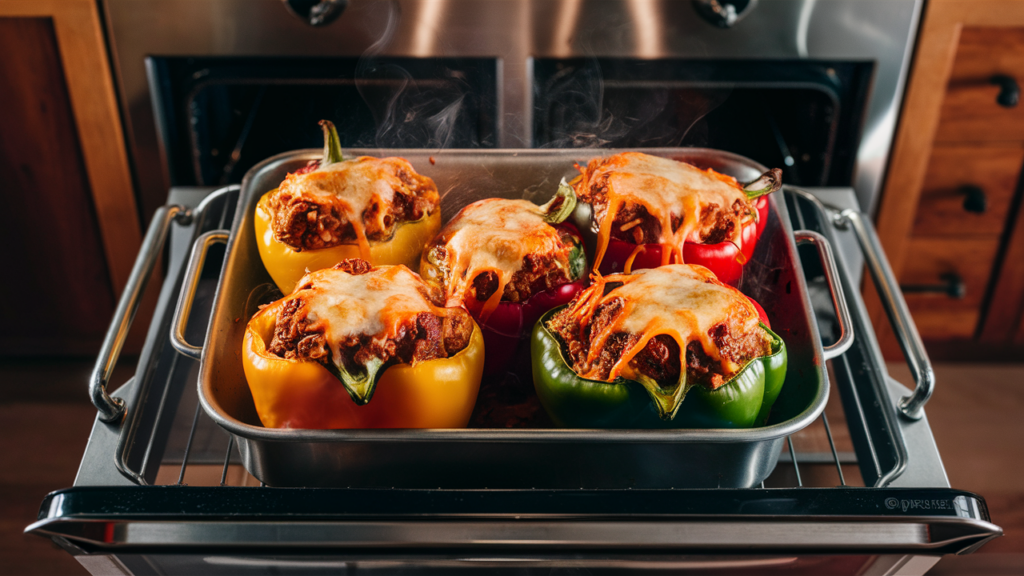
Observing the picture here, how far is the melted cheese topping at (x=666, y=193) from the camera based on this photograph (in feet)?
2.68

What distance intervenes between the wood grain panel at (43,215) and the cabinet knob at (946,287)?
1777 mm

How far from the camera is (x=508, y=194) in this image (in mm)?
975

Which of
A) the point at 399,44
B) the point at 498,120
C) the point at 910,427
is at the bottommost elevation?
the point at 910,427

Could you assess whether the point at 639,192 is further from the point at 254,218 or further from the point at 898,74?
the point at 898,74

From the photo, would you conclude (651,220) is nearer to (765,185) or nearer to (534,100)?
(765,185)

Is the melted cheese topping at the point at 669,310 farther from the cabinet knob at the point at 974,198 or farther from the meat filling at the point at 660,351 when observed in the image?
the cabinet knob at the point at 974,198

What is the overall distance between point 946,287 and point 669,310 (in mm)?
1315

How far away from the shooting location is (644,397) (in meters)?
0.69

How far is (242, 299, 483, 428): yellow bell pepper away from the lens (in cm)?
69

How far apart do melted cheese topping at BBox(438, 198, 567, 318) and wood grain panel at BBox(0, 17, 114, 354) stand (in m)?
0.98

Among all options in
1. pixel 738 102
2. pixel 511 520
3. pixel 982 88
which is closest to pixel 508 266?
pixel 511 520

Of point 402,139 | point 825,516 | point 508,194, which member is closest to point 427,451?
point 825,516

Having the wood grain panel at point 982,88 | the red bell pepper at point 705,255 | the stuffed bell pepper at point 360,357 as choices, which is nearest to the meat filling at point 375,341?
the stuffed bell pepper at point 360,357

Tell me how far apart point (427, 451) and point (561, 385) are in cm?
14
